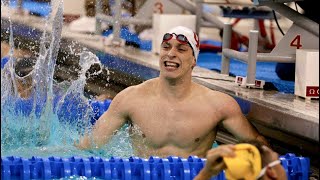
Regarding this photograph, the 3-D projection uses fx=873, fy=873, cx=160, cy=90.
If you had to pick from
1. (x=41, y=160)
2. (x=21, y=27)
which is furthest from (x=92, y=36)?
(x=41, y=160)

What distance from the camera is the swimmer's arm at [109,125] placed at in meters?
5.04

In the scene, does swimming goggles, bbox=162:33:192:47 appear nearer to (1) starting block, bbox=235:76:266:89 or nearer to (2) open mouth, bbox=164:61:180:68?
(2) open mouth, bbox=164:61:180:68

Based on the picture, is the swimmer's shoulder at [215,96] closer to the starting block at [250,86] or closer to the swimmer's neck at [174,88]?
the swimmer's neck at [174,88]

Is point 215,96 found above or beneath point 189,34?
beneath

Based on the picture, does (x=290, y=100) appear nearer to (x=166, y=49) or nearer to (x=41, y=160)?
(x=166, y=49)

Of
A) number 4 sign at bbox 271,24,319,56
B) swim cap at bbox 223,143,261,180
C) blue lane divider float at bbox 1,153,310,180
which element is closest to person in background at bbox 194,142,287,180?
swim cap at bbox 223,143,261,180

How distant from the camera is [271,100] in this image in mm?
5301

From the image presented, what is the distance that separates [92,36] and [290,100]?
14.4ft

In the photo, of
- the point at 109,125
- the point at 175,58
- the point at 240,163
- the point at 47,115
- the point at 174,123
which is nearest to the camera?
the point at 240,163

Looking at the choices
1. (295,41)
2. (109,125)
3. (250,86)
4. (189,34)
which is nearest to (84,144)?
(109,125)

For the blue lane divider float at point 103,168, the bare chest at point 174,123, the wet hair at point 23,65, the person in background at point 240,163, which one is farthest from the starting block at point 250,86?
the person in background at point 240,163

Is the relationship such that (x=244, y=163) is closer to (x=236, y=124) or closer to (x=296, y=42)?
(x=236, y=124)

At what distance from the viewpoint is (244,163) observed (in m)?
3.03

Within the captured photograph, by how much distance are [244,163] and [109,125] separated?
2.11 meters
